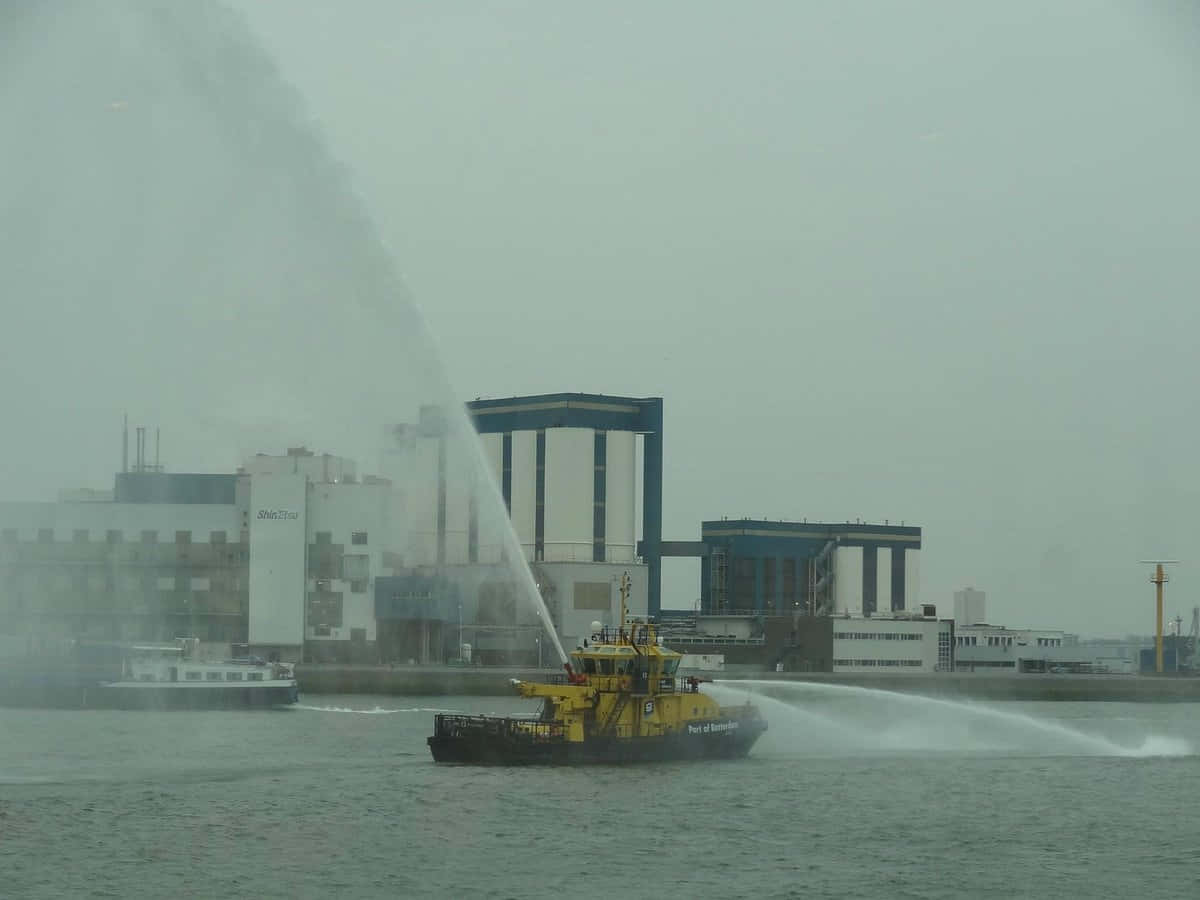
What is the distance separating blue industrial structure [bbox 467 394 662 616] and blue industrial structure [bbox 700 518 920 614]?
13.6m

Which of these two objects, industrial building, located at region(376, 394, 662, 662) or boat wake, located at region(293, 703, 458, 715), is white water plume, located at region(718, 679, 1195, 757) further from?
industrial building, located at region(376, 394, 662, 662)

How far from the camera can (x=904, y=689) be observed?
117 m

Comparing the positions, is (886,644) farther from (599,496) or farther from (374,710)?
(374,710)

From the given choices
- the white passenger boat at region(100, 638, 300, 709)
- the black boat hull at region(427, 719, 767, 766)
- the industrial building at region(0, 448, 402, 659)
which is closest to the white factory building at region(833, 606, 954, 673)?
the industrial building at region(0, 448, 402, 659)

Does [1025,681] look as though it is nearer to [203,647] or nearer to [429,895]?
[203,647]

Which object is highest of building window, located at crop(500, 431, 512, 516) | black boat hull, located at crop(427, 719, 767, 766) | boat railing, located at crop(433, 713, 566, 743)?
building window, located at crop(500, 431, 512, 516)

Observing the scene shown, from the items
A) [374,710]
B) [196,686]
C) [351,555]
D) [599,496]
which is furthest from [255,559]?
[374,710]

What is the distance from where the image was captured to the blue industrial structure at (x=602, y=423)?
115562 millimetres

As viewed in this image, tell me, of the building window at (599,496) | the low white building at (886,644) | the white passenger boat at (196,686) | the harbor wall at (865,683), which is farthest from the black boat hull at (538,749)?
the low white building at (886,644)

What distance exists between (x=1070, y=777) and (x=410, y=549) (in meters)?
58.2

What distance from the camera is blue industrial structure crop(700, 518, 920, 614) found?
135750 mm

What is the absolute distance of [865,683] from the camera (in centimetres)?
11681

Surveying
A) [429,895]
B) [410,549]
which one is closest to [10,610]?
[410,549]

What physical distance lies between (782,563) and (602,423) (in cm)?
2663
